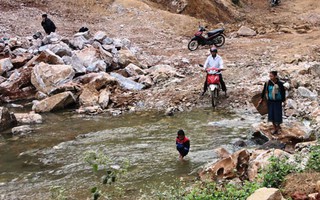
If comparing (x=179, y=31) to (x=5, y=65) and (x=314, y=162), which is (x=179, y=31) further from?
(x=314, y=162)

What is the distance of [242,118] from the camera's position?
31.6 feet

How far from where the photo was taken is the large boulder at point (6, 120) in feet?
32.8

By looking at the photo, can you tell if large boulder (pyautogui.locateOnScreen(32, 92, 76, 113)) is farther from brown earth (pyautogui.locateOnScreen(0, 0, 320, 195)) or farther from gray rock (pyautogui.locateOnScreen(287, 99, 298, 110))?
gray rock (pyautogui.locateOnScreen(287, 99, 298, 110))

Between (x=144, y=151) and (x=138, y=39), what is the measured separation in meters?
10.7

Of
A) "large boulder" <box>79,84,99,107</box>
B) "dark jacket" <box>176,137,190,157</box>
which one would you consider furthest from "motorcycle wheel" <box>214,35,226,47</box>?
"dark jacket" <box>176,137,190,157</box>

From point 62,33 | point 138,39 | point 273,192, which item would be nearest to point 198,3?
point 138,39

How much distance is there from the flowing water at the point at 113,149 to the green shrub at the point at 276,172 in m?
1.30

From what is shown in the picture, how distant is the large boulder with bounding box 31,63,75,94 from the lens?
12531mm

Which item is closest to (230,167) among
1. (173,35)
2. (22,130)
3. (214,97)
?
(214,97)

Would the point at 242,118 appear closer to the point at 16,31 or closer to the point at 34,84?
the point at 34,84

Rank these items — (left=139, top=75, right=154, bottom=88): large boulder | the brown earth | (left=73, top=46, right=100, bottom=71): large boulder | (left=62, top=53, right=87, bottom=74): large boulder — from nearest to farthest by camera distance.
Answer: the brown earth
(left=139, top=75, right=154, bottom=88): large boulder
(left=62, top=53, right=87, bottom=74): large boulder
(left=73, top=46, right=100, bottom=71): large boulder

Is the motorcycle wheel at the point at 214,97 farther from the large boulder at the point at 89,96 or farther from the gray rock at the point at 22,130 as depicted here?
the gray rock at the point at 22,130

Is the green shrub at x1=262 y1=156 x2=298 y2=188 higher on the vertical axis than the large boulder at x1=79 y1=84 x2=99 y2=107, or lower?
lower

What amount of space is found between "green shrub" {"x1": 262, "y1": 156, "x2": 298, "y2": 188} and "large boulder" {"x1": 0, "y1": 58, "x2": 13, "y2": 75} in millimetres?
10744
